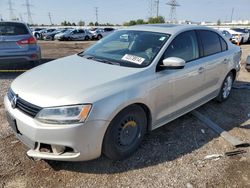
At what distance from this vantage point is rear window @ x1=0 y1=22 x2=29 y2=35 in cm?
717

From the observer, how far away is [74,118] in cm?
254

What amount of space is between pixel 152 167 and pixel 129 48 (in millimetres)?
1758

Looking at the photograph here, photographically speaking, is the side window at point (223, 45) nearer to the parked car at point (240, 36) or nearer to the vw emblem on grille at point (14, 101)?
the vw emblem on grille at point (14, 101)

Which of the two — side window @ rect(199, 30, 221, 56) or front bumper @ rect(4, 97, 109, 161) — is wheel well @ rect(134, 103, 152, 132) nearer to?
front bumper @ rect(4, 97, 109, 161)

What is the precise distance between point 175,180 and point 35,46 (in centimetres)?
604

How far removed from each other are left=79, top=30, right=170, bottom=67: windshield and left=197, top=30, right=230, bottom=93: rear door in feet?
3.51

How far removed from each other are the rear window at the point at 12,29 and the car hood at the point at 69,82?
4.36 meters

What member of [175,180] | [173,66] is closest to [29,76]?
[173,66]

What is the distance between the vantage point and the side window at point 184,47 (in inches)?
142

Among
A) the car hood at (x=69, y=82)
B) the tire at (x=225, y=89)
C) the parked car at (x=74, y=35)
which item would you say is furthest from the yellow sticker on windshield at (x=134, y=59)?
the parked car at (x=74, y=35)

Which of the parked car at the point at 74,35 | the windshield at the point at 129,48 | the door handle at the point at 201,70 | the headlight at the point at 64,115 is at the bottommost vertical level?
the parked car at the point at 74,35

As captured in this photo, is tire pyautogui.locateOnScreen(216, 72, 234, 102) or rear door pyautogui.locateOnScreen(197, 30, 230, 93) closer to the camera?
rear door pyautogui.locateOnScreen(197, 30, 230, 93)

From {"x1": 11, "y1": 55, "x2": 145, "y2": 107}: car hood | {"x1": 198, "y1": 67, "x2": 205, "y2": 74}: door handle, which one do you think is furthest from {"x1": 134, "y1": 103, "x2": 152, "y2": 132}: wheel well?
{"x1": 198, "y1": 67, "x2": 205, "y2": 74}: door handle

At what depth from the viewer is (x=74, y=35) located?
30062mm
